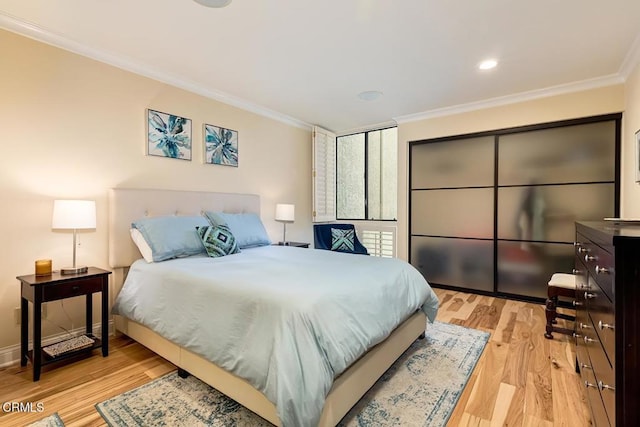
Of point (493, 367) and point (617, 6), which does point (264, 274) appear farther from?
point (617, 6)

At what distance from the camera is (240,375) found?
1524mm

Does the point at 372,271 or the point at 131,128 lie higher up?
the point at 131,128

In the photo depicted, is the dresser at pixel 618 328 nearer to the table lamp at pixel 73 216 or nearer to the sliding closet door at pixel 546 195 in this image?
the sliding closet door at pixel 546 195

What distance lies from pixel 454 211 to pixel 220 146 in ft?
10.2

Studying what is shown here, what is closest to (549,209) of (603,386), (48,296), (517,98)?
(517,98)

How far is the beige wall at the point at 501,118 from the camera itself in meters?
3.16

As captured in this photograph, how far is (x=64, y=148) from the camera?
7.97 feet

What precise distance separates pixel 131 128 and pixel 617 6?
3.80 metres

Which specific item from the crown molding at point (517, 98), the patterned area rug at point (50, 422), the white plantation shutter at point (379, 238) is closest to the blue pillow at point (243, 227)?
the patterned area rug at point (50, 422)

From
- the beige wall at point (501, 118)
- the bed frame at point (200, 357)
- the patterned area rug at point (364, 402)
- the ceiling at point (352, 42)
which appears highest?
the ceiling at point (352, 42)

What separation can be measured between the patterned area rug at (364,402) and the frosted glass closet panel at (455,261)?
190cm

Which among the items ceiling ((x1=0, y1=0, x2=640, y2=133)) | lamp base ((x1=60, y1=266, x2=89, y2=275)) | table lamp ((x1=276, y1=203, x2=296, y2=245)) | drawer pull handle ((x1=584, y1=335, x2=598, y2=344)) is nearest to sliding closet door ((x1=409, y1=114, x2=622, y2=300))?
ceiling ((x1=0, y1=0, x2=640, y2=133))

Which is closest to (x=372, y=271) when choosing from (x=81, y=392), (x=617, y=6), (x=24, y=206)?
(x=81, y=392)

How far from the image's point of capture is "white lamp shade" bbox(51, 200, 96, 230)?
2176mm
